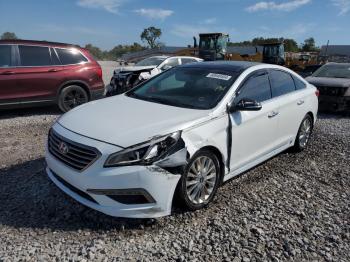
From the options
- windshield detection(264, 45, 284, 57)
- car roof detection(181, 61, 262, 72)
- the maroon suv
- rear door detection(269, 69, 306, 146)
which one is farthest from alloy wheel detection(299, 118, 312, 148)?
windshield detection(264, 45, 284, 57)

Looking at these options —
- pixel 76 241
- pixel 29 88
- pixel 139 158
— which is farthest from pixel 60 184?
pixel 29 88

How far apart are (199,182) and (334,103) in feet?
23.5

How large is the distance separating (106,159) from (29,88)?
564 centimetres

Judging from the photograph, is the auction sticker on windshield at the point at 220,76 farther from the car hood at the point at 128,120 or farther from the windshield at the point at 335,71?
the windshield at the point at 335,71

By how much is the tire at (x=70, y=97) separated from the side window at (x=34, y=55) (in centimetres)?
79

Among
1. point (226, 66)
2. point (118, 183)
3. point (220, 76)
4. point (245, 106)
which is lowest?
point (118, 183)

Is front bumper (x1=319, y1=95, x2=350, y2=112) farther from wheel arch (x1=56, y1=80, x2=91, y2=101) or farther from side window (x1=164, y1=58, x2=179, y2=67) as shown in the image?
wheel arch (x1=56, y1=80, x2=91, y2=101)

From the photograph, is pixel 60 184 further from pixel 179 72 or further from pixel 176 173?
pixel 179 72

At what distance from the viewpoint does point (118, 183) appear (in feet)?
9.87

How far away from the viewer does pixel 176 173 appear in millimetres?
3225

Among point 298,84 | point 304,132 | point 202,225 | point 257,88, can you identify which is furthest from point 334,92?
point 202,225

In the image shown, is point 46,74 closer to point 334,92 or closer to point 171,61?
point 171,61

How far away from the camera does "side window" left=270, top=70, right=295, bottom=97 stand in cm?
483

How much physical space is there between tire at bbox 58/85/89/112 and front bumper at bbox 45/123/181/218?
535cm
